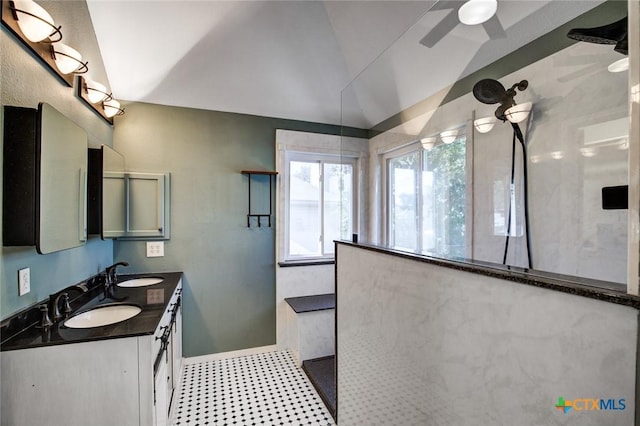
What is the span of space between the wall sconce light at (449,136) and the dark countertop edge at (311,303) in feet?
5.82

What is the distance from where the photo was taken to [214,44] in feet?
7.21

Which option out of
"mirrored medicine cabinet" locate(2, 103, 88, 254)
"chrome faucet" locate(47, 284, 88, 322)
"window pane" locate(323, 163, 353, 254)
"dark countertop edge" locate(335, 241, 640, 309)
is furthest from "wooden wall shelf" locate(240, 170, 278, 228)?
"dark countertop edge" locate(335, 241, 640, 309)

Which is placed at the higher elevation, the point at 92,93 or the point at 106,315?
the point at 92,93

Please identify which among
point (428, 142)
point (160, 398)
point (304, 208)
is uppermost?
point (428, 142)

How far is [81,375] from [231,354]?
5.57 ft

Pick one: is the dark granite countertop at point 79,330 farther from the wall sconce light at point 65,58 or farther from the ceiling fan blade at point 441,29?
the ceiling fan blade at point 441,29

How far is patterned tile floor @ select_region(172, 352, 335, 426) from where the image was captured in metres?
1.94

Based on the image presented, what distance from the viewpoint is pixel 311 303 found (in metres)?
2.79

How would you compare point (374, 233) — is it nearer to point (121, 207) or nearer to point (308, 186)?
point (308, 186)

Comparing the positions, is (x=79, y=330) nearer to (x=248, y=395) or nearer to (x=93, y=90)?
(x=248, y=395)

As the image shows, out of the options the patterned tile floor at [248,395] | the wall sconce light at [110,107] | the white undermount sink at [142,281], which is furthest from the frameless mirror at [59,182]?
the patterned tile floor at [248,395]

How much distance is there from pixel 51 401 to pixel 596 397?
6.06 feet

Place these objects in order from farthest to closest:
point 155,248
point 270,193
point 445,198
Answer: point 270,193 < point 155,248 < point 445,198

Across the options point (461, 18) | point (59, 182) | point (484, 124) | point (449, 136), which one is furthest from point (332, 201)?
point (59, 182)
